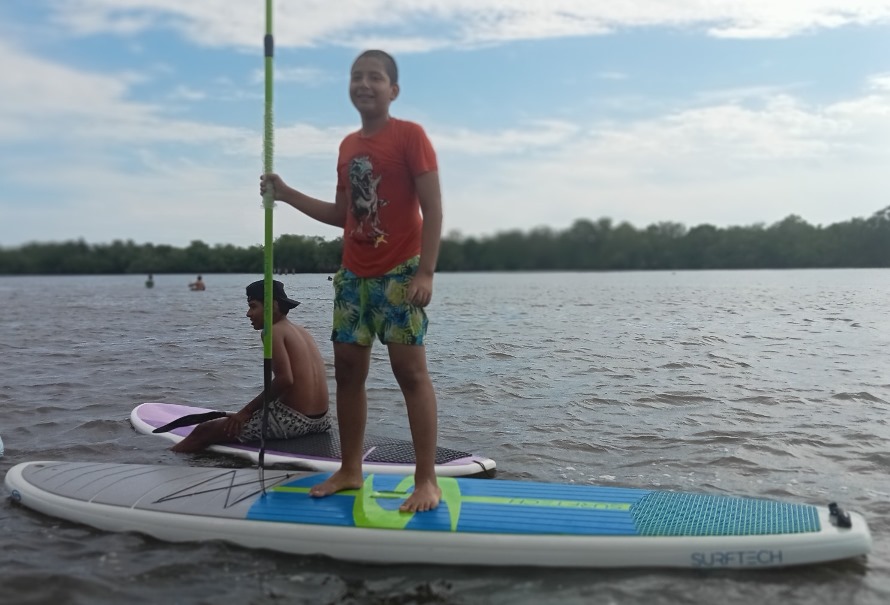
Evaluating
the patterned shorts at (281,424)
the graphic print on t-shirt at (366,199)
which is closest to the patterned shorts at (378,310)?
the graphic print on t-shirt at (366,199)

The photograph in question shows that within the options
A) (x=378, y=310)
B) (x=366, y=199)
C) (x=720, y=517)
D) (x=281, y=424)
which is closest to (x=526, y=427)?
(x=281, y=424)

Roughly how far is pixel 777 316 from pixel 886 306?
606 centimetres

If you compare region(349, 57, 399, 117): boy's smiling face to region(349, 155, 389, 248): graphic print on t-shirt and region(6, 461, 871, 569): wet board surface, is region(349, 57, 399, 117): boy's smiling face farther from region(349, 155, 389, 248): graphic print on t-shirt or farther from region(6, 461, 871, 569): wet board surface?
region(6, 461, 871, 569): wet board surface

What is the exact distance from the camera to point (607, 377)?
11.4 meters

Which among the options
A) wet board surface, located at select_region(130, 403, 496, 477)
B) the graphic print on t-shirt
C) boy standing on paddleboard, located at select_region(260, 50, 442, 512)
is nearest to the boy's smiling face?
boy standing on paddleboard, located at select_region(260, 50, 442, 512)

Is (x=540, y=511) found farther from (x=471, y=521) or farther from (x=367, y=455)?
(x=367, y=455)

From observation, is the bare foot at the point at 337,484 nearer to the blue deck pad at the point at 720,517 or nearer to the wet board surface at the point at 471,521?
the wet board surface at the point at 471,521

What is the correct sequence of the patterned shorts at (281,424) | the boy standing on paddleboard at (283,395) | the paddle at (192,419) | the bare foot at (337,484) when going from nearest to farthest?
the bare foot at (337,484), the boy standing on paddleboard at (283,395), the patterned shorts at (281,424), the paddle at (192,419)

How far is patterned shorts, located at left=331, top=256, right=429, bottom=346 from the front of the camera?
425cm

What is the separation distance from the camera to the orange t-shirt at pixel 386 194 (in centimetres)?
420

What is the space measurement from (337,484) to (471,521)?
3.23ft

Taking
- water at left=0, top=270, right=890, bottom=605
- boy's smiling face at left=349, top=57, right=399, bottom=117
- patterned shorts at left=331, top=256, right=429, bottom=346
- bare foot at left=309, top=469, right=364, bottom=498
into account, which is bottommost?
water at left=0, top=270, right=890, bottom=605

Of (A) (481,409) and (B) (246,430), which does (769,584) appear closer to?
(B) (246,430)

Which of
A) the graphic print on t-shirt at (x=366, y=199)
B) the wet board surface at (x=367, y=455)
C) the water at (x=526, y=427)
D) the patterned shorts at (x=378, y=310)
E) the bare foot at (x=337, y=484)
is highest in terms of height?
the graphic print on t-shirt at (x=366, y=199)
